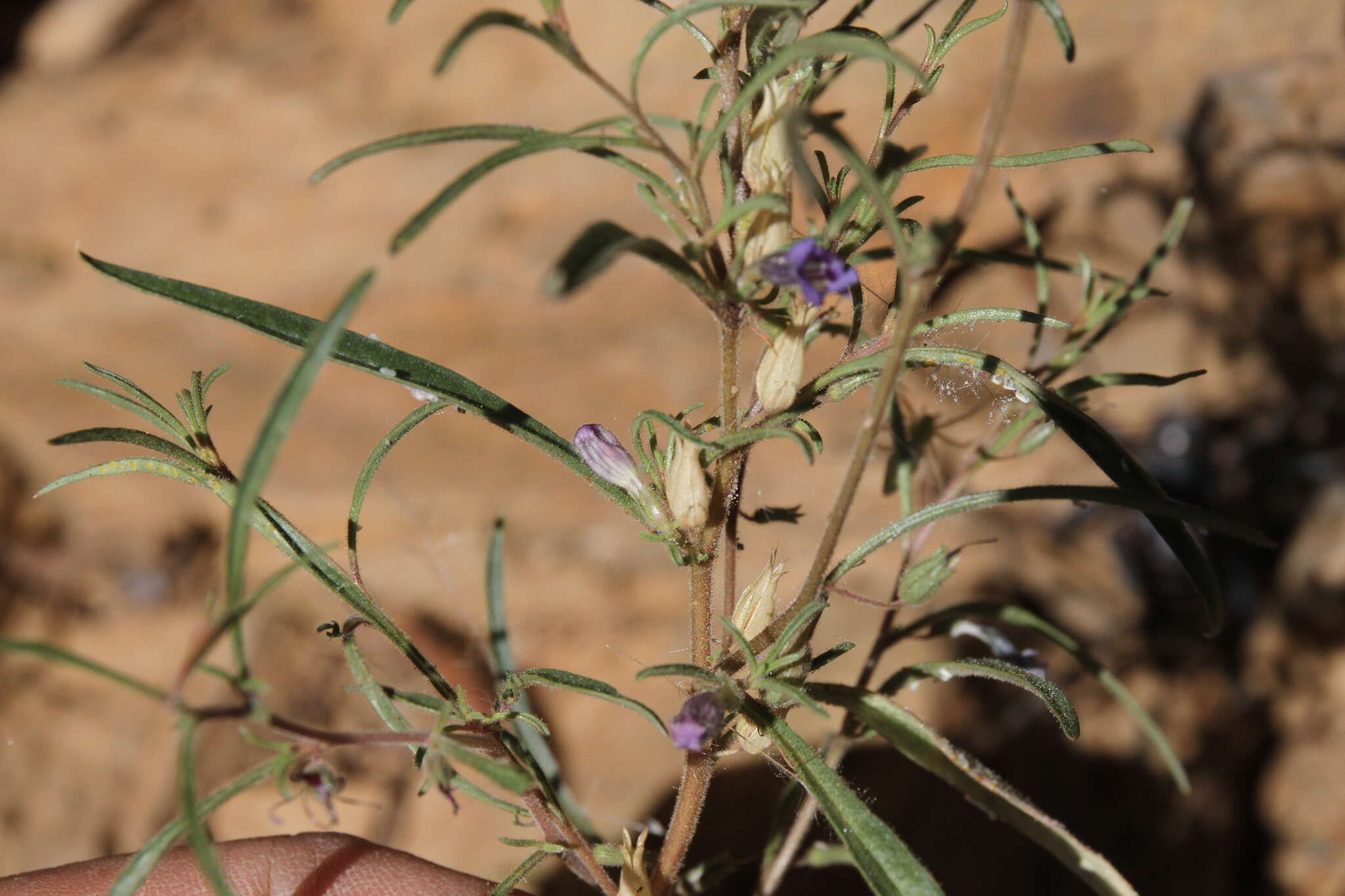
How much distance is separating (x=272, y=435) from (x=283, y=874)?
1.28m

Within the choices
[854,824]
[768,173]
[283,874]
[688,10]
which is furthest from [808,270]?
[283,874]

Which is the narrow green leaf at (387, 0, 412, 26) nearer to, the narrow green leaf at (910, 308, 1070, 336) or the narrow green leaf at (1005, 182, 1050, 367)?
the narrow green leaf at (910, 308, 1070, 336)

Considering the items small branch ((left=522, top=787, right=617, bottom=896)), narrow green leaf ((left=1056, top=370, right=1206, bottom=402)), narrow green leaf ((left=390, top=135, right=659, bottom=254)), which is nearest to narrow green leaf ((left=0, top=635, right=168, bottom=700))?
narrow green leaf ((left=390, top=135, right=659, bottom=254))

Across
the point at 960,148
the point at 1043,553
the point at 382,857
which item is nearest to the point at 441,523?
the point at 382,857

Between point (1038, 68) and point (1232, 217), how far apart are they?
121 centimetres

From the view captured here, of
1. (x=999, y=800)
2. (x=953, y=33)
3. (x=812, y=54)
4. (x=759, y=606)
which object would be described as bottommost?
(x=999, y=800)

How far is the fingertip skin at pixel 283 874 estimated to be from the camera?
1.63m

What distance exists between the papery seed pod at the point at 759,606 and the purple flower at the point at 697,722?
13cm

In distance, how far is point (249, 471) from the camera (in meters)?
0.68

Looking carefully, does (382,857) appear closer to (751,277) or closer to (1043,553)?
(751,277)

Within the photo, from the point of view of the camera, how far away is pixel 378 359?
1.05 metres

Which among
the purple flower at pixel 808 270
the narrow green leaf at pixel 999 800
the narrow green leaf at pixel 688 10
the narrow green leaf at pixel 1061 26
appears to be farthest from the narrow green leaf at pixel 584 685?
the narrow green leaf at pixel 1061 26

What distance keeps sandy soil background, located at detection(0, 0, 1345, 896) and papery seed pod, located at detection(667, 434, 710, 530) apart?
729 millimetres

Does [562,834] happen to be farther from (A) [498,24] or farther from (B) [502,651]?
(A) [498,24]
